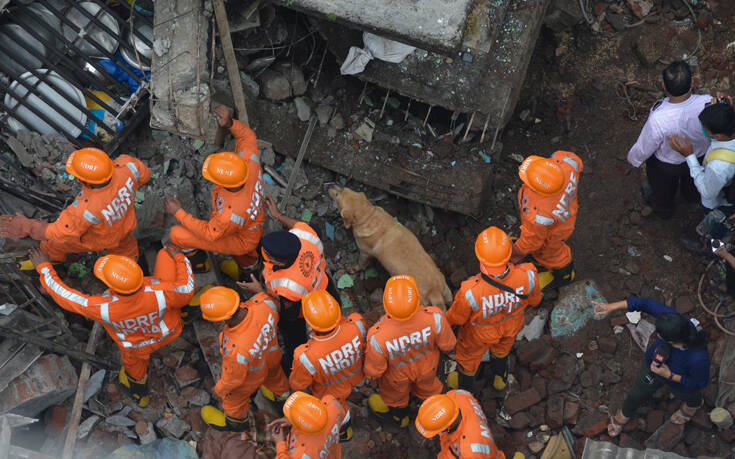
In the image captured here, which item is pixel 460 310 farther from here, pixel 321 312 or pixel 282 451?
pixel 282 451

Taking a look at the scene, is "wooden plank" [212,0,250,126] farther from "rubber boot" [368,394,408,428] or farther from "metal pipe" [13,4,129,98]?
"rubber boot" [368,394,408,428]

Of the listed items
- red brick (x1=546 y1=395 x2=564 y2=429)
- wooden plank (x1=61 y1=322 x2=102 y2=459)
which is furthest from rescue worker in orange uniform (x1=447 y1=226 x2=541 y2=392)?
wooden plank (x1=61 y1=322 x2=102 y2=459)

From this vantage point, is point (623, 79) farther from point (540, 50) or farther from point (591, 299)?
point (591, 299)

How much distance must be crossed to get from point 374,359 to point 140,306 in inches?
93.0

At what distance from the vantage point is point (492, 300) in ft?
20.0

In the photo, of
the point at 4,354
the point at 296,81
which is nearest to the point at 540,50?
the point at 296,81

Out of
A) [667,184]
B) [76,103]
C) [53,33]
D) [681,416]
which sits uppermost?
[53,33]

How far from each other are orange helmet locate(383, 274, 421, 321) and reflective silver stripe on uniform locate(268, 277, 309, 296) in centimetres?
94

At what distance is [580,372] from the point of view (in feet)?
23.6

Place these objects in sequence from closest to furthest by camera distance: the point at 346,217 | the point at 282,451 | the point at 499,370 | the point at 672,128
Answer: the point at 282,451, the point at 672,128, the point at 499,370, the point at 346,217

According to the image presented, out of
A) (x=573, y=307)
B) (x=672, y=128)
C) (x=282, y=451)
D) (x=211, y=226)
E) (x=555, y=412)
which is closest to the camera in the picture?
(x=282, y=451)

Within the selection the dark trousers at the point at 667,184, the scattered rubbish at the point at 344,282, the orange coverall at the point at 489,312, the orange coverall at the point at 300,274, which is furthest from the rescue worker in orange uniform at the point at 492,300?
the dark trousers at the point at 667,184

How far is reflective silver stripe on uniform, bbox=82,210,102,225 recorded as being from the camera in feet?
20.5

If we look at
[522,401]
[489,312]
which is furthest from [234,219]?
[522,401]
